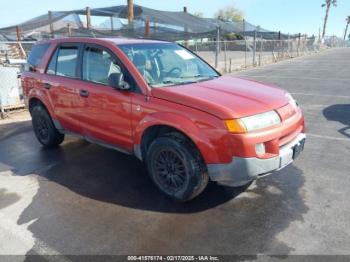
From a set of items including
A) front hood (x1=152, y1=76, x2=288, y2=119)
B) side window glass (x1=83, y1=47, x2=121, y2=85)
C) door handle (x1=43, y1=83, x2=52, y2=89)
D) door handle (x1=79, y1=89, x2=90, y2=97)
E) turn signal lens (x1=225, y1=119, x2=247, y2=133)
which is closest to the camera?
turn signal lens (x1=225, y1=119, x2=247, y2=133)

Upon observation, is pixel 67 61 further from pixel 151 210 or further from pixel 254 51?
pixel 254 51

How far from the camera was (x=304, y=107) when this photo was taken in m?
8.20

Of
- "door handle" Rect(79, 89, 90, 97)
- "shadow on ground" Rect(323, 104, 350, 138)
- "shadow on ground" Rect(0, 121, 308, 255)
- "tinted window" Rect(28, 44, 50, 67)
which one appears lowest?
"shadow on ground" Rect(0, 121, 308, 255)

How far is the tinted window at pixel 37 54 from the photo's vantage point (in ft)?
16.7

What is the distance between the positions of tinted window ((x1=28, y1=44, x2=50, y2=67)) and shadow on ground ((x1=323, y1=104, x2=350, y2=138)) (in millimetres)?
5383

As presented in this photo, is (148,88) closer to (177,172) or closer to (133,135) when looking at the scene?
(133,135)

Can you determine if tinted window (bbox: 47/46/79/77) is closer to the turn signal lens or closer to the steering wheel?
the steering wheel

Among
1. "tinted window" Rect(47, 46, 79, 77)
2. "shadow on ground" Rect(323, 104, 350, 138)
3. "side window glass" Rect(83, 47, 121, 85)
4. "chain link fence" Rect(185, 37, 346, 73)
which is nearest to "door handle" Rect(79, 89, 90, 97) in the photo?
"side window glass" Rect(83, 47, 121, 85)

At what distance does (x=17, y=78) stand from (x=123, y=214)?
5667 millimetres

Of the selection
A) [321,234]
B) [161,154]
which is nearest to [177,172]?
[161,154]

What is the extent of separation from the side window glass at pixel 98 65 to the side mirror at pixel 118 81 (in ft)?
0.82

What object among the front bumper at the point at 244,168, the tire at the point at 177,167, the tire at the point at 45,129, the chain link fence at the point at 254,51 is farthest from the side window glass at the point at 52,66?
the chain link fence at the point at 254,51

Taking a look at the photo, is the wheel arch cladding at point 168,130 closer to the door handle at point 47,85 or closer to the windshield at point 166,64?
the windshield at point 166,64

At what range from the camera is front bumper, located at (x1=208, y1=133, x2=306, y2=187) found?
305 cm
